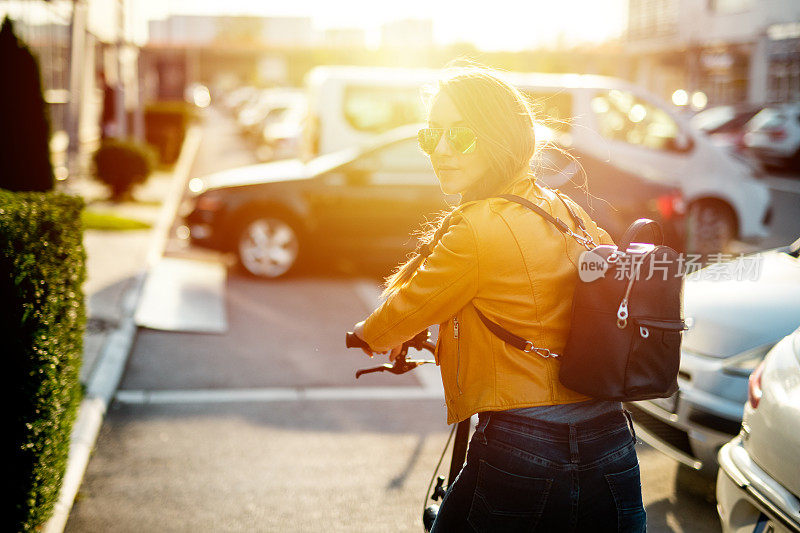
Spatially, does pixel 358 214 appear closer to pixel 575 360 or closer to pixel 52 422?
pixel 52 422

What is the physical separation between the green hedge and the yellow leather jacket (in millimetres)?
1761

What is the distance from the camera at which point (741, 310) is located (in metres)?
4.23

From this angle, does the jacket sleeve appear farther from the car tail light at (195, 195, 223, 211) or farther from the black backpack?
the car tail light at (195, 195, 223, 211)

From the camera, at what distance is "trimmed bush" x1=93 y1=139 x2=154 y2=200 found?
1517cm

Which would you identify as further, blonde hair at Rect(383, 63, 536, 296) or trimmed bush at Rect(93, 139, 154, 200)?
trimmed bush at Rect(93, 139, 154, 200)

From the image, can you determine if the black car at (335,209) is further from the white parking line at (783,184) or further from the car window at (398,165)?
the white parking line at (783,184)

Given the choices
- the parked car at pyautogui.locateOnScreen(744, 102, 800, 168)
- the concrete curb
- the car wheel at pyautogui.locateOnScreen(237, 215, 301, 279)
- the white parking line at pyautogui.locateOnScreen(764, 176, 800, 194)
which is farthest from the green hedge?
the parked car at pyautogui.locateOnScreen(744, 102, 800, 168)

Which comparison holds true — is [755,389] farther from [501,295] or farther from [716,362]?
[501,295]

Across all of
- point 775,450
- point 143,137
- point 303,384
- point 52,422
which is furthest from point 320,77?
point 143,137

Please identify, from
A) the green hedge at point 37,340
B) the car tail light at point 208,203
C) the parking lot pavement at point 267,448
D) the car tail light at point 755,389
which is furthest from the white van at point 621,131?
the green hedge at point 37,340

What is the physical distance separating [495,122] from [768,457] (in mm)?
1538

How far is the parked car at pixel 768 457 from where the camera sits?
2.77m

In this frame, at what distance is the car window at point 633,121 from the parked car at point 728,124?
41.0ft

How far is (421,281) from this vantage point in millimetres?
2115
